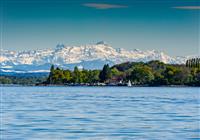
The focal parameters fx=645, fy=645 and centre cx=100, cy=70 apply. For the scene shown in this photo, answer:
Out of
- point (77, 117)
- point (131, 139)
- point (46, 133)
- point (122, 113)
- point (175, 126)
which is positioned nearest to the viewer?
point (131, 139)

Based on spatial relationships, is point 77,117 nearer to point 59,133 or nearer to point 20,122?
point 20,122

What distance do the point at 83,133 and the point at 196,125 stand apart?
6893 mm

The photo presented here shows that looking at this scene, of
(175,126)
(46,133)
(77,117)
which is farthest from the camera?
(77,117)

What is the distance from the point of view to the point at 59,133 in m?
29.4

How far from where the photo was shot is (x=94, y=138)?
27.6 metres

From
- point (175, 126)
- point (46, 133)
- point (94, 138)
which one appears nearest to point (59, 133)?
point (46, 133)

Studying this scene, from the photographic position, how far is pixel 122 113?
141 feet

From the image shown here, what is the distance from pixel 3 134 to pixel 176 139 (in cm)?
758

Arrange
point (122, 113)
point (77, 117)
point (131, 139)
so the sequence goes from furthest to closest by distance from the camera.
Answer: point (122, 113) → point (77, 117) → point (131, 139)

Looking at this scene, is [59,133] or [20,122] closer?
[59,133]

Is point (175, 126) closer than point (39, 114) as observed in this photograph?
Yes

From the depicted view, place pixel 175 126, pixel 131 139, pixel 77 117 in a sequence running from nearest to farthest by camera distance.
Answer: pixel 131 139
pixel 175 126
pixel 77 117

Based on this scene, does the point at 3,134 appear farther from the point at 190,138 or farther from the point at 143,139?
the point at 190,138

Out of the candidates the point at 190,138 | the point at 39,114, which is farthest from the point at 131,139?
the point at 39,114
